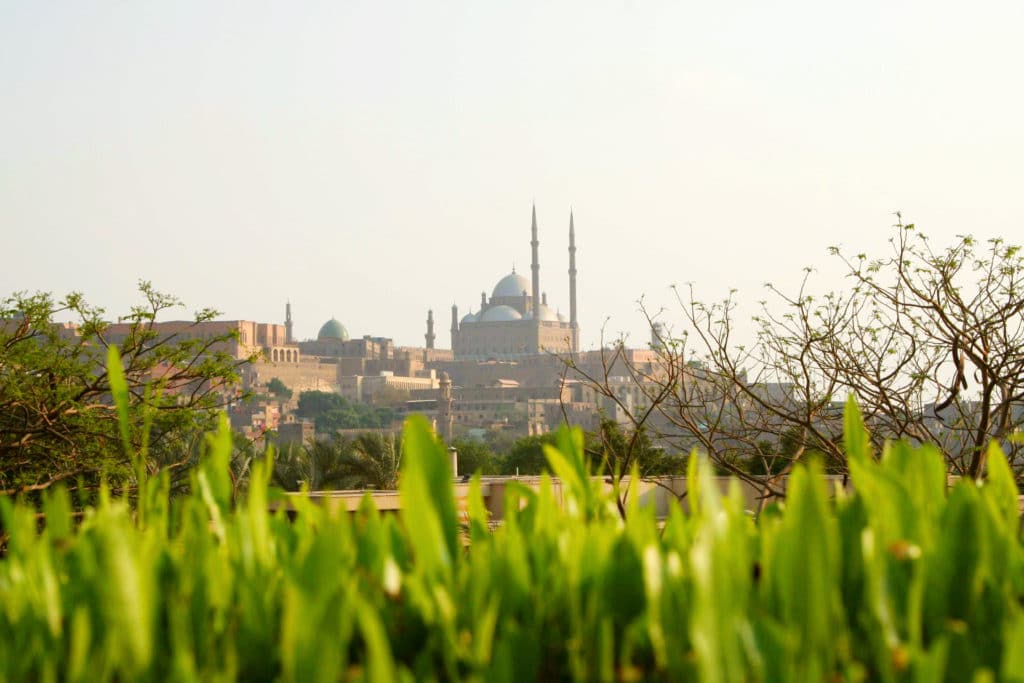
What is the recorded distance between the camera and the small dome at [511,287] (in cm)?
10988

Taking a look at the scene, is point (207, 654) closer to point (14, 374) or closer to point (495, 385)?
point (14, 374)

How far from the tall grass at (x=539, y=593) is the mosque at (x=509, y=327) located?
99774 mm

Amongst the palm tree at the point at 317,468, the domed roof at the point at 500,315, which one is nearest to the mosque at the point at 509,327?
the domed roof at the point at 500,315

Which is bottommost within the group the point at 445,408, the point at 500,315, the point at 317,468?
the point at 317,468

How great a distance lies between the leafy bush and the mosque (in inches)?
3928

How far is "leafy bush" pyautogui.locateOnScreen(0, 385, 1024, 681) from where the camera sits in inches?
30.3

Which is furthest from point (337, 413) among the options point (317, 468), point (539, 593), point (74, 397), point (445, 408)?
point (539, 593)

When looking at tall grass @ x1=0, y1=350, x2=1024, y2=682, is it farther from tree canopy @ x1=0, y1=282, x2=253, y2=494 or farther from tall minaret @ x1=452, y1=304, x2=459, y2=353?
tall minaret @ x1=452, y1=304, x2=459, y2=353

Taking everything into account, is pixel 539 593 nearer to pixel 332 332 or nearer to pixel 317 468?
pixel 317 468

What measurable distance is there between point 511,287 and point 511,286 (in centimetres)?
9

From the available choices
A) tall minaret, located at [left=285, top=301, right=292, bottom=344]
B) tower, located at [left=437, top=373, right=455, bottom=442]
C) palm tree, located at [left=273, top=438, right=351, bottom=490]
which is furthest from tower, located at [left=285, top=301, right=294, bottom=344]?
palm tree, located at [left=273, top=438, right=351, bottom=490]

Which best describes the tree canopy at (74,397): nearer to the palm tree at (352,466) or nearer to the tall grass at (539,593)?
the tall grass at (539,593)

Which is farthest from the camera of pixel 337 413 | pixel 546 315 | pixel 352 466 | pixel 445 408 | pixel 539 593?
pixel 546 315

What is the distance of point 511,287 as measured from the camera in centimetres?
10994
